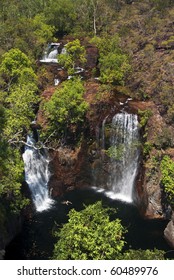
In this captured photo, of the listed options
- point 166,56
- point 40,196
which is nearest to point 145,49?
point 166,56

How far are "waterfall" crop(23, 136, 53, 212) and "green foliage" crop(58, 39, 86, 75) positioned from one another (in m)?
19.6

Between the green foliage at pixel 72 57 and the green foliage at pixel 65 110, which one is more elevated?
the green foliage at pixel 72 57

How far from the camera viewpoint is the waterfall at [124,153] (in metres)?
44.3

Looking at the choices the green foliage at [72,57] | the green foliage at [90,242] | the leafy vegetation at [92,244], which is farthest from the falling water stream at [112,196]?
the green foliage at [72,57]

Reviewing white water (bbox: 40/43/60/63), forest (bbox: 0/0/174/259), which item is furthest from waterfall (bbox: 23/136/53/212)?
white water (bbox: 40/43/60/63)

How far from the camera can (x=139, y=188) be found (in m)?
42.4

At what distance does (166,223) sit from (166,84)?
21.7 m

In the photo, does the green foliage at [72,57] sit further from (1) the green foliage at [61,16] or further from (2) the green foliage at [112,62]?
(1) the green foliage at [61,16]

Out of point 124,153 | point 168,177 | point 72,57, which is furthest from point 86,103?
point 72,57

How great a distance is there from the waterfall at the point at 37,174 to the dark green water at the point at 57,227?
173 centimetres

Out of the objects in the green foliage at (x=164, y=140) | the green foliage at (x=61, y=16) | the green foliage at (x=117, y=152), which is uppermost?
the green foliage at (x=61, y=16)

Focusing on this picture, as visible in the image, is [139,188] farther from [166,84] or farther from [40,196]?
[166,84]

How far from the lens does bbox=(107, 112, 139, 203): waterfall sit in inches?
1745

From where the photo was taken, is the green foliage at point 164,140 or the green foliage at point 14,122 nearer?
the green foliage at point 14,122
